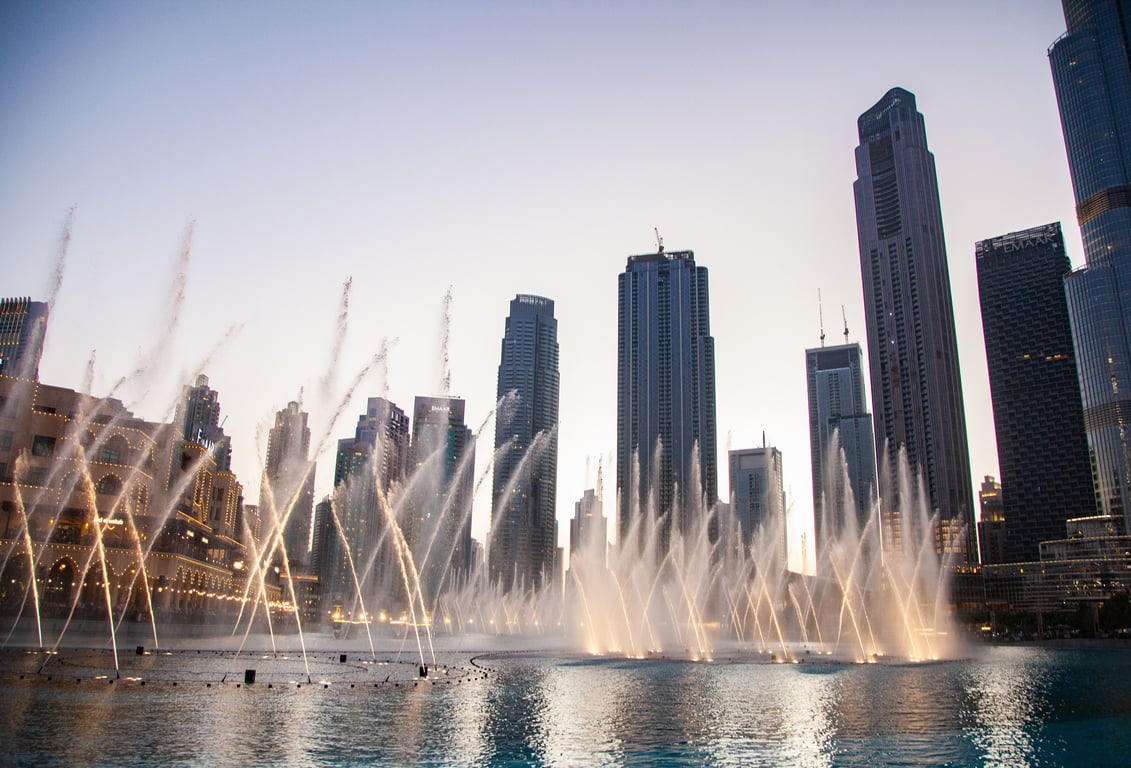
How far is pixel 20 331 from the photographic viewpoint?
18800cm

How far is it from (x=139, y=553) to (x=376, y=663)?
195 feet

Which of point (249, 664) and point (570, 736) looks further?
point (249, 664)

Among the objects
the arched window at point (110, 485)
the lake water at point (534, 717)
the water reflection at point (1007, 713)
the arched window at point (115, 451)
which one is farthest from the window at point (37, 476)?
the water reflection at point (1007, 713)

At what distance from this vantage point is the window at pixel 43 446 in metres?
97.9

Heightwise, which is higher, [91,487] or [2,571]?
[91,487]

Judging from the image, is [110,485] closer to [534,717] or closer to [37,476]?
[37,476]

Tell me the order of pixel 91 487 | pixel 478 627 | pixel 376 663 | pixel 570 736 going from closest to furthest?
pixel 570 736 < pixel 376 663 < pixel 91 487 < pixel 478 627

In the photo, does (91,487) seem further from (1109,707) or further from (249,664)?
(1109,707)

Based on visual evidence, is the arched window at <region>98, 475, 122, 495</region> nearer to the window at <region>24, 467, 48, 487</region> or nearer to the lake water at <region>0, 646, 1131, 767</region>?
the window at <region>24, 467, 48, 487</region>

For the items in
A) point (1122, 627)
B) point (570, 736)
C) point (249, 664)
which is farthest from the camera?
point (1122, 627)

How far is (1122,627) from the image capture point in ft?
456

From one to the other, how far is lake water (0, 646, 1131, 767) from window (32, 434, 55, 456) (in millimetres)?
54314

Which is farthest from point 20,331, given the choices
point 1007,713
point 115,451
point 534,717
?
point 1007,713

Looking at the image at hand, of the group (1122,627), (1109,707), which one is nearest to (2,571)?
(1109,707)
